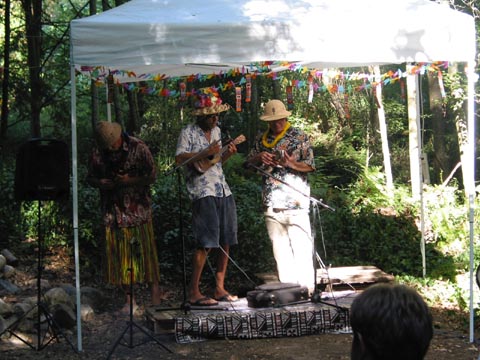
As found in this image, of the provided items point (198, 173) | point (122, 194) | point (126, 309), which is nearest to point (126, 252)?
→ point (122, 194)

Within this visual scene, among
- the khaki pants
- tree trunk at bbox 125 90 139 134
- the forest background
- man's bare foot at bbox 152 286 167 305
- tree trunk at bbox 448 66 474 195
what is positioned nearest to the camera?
the khaki pants

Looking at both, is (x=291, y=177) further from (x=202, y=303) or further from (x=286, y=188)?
(x=202, y=303)

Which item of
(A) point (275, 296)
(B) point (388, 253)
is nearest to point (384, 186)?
(B) point (388, 253)

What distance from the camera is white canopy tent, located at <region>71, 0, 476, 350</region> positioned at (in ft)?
17.0

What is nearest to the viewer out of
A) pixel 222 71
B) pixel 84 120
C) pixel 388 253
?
pixel 222 71

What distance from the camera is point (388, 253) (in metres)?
8.58

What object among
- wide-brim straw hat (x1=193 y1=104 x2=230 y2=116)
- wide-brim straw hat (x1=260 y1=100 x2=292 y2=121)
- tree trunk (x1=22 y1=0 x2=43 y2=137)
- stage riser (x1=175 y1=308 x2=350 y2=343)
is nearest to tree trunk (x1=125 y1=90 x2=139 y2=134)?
tree trunk (x1=22 y1=0 x2=43 y2=137)

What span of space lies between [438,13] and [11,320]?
4.14 meters

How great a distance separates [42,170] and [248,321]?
1962 mm

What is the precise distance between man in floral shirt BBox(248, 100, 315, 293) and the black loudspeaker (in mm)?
1607

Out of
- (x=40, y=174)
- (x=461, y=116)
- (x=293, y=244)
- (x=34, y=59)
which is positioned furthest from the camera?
(x=461, y=116)

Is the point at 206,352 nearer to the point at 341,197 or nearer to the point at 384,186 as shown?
the point at 341,197

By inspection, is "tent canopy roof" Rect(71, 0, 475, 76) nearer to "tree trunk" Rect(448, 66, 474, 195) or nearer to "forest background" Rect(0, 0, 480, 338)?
"forest background" Rect(0, 0, 480, 338)

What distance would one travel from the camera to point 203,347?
565cm
